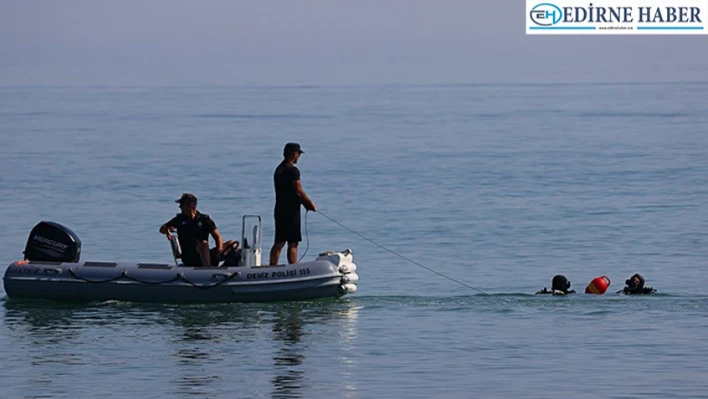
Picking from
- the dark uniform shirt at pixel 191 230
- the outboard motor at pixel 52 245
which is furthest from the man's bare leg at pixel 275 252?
the outboard motor at pixel 52 245

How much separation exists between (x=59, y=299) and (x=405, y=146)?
28.9 metres

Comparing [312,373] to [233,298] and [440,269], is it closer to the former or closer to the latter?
[233,298]

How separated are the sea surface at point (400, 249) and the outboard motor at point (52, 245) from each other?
1.87 feet

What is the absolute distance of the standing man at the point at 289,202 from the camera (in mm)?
15859

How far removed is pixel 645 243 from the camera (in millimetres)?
22703

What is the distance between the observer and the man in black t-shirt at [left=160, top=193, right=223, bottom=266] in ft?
50.8

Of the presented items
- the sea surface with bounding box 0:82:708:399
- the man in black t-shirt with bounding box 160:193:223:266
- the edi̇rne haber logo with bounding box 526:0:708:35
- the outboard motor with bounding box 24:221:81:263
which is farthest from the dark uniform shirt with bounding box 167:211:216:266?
the edi̇rne haber logo with bounding box 526:0:708:35

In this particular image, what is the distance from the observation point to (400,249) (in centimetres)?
2270

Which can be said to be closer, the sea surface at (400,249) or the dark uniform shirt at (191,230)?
the sea surface at (400,249)

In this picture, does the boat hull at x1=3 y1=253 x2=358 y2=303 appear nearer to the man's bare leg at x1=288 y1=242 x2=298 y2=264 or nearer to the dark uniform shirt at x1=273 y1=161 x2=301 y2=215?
the man's bare leg at x1=288 y1=242 x2=298 y2=264

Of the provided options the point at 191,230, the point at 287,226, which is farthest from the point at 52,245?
the point at 287,226

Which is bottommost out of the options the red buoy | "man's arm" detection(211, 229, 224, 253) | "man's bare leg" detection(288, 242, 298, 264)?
the red buoy

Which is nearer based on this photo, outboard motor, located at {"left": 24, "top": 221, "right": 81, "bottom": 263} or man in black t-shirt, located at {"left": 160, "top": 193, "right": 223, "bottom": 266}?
man in black t-shirt, located at {"left": 160, "top": 193, "right": 223, "bottom": 266}

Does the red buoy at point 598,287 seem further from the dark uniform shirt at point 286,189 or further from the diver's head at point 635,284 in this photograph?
the dark uniform shirt at point 286,189
